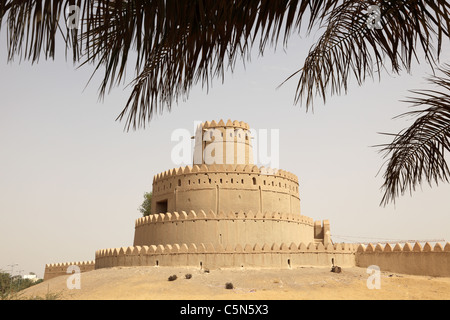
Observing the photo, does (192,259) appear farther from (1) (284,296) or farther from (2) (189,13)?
(2) (189,13)

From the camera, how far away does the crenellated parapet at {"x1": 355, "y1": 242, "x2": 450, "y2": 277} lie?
19.5 meters

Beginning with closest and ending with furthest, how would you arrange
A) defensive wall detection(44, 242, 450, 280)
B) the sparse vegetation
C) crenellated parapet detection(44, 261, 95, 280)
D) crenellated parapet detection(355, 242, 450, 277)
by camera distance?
the sparse vegetation < crenellated parapet detection(355, 242, 450, 277) < defensive wall detection(44, 242, 450, 280) < crenellated parapet detection(44, 261, 95, 280)

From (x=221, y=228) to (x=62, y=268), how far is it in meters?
22.4

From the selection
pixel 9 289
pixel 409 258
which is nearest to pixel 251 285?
pixel 409 258

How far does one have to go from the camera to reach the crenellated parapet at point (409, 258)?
19.5 meters

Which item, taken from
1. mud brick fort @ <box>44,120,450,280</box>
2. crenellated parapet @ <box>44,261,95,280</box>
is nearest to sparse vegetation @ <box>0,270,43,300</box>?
mud brick fort @ <box>44,120,450,280</box>

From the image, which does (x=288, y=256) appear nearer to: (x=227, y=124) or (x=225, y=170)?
(x=225, y=170)

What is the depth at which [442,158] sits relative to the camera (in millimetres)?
5707

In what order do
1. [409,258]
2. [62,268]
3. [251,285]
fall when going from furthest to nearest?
1. [62,268]
2. [409,258]
3. [251,285]

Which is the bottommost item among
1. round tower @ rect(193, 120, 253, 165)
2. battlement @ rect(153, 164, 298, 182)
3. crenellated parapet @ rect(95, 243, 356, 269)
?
crenellated parapet @ rect(95, 243, 356, 269)

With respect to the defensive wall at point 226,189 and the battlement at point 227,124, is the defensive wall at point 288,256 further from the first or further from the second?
the battlement at point 227,124

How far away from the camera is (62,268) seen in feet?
128

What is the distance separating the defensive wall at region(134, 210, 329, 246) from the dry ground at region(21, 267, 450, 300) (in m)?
3.24

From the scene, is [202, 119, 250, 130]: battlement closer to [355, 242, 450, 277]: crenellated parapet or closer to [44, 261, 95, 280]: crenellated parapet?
[355, 242, 450, 277]: crenellated parapet
